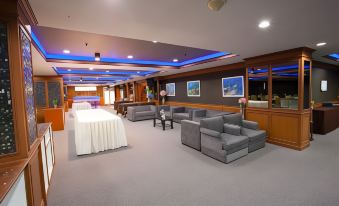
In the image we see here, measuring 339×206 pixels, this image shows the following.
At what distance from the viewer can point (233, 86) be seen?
19.7ft

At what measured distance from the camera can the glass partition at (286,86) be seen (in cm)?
405

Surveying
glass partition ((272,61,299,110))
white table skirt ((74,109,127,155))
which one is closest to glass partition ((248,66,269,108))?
glass partition ((272,61,299,110))

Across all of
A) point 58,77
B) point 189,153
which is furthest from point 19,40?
point 58,77

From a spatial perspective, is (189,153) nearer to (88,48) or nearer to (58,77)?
(88,48)

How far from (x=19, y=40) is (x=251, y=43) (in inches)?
144

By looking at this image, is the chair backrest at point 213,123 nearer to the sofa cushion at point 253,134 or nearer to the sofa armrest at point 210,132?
the sofa armrest at point 210,132

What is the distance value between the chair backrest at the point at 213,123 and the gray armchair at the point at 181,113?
2.67 metres

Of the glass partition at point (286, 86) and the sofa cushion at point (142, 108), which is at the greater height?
the glass partition at point (286, 86)

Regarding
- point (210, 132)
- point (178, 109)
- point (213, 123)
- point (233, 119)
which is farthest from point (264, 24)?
point (178, 109)

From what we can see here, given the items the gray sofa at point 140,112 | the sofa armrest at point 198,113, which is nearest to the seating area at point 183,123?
the sofa armrest at point 198,113

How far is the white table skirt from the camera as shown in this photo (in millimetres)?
3895

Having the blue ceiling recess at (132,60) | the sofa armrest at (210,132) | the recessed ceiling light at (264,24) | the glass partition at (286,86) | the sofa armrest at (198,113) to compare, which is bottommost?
the sofa armrest at (210,132)

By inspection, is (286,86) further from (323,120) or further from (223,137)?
(223,137)

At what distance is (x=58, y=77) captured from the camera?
7.65m
